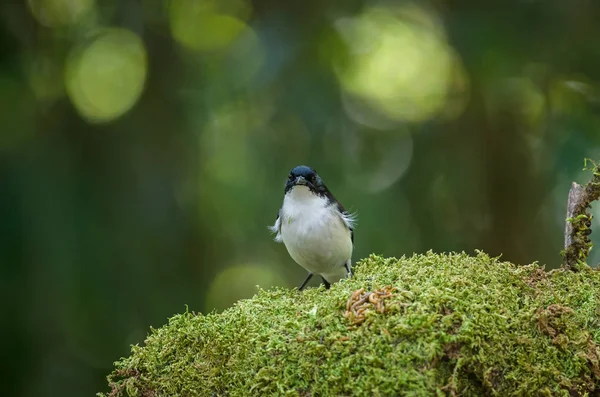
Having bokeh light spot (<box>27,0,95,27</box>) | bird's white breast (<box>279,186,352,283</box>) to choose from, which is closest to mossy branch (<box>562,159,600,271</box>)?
bird's white breast (<box>279,186,352,283</box>)

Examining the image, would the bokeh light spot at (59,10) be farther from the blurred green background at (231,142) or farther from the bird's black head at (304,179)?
the bird's black head at (304,179)

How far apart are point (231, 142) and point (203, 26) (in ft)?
5.19

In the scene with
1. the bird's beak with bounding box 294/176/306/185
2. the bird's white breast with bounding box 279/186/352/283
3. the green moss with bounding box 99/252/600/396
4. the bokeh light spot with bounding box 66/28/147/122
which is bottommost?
the green moss with bounding box 99/252/600/396

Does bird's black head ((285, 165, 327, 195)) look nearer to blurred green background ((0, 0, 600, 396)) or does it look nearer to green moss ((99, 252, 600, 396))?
green moss ((99, 252, 600, 396))

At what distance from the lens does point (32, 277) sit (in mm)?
6352

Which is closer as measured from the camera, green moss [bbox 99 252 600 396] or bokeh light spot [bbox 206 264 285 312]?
green moss [bbox 99 252 600 396]

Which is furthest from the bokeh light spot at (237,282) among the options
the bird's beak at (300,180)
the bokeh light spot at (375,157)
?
the bird's beak at (300,180)

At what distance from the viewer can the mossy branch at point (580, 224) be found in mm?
2754

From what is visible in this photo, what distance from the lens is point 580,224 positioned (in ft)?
9.13

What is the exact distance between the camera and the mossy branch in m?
2.75

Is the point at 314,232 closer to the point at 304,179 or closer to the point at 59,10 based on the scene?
the point at 304,179

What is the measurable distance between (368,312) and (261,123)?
231 inches

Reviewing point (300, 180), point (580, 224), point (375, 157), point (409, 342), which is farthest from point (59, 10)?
point (409, 342)

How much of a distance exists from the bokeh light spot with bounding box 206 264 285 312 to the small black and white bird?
413 centimetres
